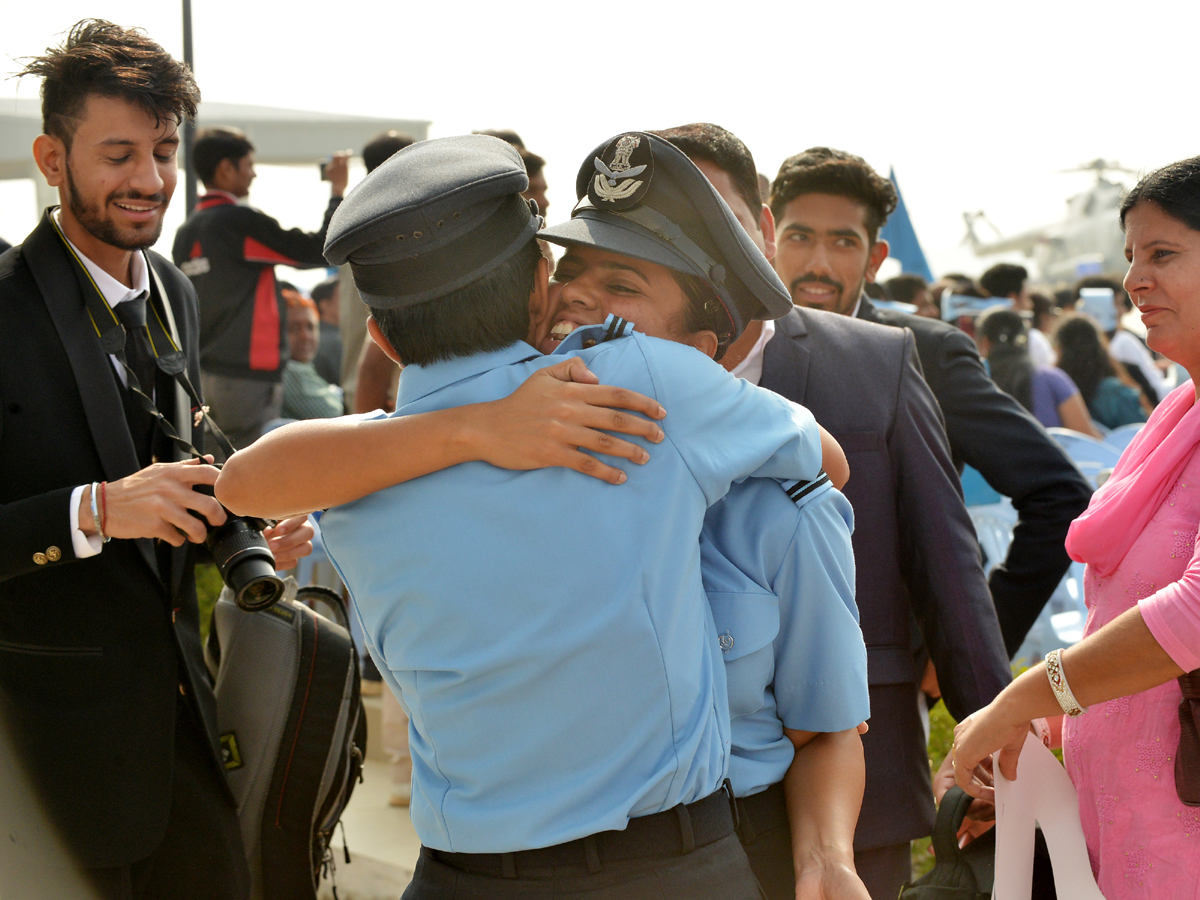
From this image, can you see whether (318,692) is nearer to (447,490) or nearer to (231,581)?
(231,581)

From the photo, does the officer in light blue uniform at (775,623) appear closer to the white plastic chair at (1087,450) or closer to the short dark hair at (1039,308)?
the white plastic chair at (1087,450)

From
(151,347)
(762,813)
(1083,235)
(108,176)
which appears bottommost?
(1083,235)

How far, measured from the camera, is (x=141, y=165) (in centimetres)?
225

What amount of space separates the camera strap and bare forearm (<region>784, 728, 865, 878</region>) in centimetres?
133

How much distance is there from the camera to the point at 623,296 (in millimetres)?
1534

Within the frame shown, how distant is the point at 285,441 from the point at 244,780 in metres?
1.21

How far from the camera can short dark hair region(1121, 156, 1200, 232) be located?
74.9 inches

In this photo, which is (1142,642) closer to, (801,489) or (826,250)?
(801,489)

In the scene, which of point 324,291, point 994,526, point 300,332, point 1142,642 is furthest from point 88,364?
point 324,291

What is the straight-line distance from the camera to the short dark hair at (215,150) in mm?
5844

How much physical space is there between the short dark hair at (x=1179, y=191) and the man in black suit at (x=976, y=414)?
781 mm

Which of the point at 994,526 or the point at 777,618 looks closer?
the point at 777,618

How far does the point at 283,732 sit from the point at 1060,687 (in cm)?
154

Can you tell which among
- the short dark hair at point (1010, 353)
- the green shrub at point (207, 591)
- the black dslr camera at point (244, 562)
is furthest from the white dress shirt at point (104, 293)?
the short dark hair at point (1010, 353)
